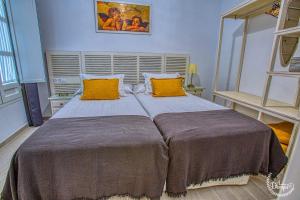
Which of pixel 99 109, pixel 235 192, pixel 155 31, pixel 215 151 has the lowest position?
pixel 235 192

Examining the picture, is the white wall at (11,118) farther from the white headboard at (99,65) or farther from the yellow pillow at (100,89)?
the yellow pillow at (100,89)

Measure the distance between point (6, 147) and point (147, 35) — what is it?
2.93 meters

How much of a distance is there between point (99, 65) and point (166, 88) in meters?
1.38

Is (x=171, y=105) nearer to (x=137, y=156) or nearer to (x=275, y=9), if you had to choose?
(x=137, y=156)

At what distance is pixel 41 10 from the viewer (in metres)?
2.77

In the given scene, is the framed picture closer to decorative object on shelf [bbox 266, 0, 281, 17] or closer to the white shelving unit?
the white shelving unit

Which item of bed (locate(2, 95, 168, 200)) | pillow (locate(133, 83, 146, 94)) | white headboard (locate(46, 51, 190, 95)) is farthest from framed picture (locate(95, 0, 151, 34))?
bed (locate(2, 95, 168, 200))

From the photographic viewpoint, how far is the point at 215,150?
4.64 ft

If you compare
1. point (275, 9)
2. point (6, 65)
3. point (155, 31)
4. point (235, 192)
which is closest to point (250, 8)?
point (275, 9)

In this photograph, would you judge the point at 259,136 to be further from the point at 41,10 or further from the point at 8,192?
the point at 41,10

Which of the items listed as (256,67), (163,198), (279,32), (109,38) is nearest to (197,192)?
(163,198)

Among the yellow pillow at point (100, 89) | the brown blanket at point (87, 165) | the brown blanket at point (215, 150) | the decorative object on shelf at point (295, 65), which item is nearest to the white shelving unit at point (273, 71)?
the decorative object on shelf at point (295, 65)

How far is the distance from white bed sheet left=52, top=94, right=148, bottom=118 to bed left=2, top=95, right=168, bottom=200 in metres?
0.42

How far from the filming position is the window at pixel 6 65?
2352 mm
